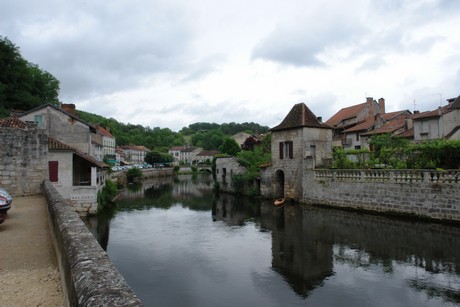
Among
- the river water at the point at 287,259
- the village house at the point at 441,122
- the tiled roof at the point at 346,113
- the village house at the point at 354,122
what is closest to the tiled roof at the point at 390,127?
the village house at the point at 354,122

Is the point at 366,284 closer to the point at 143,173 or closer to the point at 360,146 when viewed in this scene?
the point at 360,146

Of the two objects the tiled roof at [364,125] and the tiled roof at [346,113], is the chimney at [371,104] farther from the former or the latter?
the tiled roof at [364,125]

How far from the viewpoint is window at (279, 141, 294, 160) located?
1044 inches

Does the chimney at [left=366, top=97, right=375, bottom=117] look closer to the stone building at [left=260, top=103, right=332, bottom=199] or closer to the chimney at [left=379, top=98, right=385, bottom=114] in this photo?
the chimney at [left=379, top=98, right=385, bottom=114]

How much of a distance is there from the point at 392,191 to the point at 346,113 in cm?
2420

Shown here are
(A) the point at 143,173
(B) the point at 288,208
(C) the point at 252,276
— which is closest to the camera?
(C) the point at 252,276

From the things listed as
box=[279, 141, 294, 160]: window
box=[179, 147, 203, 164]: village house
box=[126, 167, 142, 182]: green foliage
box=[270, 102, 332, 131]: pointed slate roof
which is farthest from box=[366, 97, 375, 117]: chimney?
box=[179, 147, 203, 164]: village house

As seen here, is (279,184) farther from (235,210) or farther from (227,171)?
(227,171)

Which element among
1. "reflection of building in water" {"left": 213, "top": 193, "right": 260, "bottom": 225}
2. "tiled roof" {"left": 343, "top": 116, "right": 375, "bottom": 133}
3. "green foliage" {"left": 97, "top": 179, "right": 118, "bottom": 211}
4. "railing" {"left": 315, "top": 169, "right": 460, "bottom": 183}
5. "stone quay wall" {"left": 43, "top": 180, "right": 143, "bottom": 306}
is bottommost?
"reflection of building in water" {"left": 213, "top": 193, "right": 260, "bottom": 225}

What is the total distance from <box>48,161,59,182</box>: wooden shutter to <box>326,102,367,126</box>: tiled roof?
1224 inches

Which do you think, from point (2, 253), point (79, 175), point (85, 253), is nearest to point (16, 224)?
point (2, 253)

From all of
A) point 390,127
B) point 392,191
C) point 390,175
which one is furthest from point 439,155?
point 390,127

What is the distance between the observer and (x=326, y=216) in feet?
66.3

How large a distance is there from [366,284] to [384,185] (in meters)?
10.5
